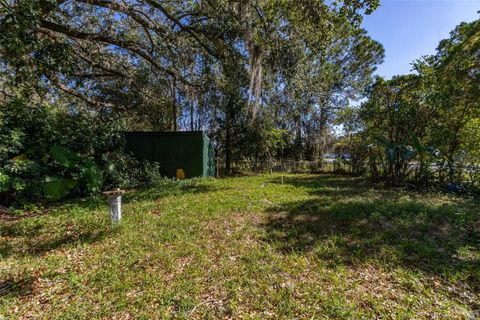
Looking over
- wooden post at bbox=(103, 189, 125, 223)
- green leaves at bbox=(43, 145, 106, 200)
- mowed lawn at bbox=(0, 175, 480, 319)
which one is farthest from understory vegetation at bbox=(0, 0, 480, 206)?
mowed lawn at bbox=(0, 175, 480, 319)

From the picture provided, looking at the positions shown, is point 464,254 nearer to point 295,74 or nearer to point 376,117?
point 295,74

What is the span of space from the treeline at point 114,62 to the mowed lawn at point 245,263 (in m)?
1.53

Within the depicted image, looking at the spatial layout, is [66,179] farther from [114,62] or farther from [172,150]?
[114,62]

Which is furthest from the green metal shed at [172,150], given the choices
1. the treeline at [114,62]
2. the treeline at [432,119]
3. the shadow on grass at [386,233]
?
the treeline at [432,119]

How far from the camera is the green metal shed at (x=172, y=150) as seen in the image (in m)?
8.13

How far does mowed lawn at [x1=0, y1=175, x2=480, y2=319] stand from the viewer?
1915 mm

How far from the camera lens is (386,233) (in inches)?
130

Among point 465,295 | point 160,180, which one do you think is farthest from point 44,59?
point 465,295

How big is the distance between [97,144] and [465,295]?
24.4 ft

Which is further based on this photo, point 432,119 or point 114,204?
point 432,119

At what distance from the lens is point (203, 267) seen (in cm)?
250

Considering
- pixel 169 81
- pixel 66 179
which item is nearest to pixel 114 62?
pixel 169 81

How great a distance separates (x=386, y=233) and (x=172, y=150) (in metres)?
6.95

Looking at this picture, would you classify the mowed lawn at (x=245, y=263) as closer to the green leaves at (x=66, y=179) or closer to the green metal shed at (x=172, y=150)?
the green leaves at (x=66, y=179)
